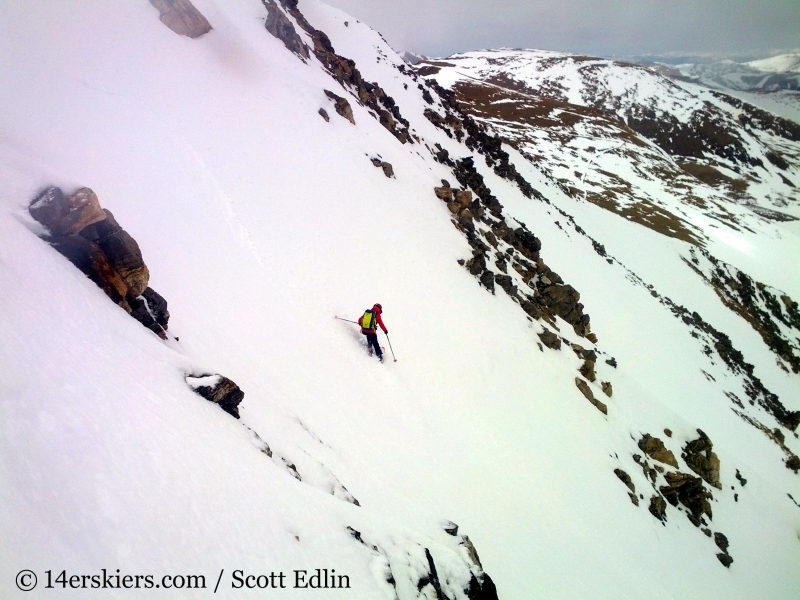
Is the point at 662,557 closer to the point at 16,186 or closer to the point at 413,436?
the point at 413,436

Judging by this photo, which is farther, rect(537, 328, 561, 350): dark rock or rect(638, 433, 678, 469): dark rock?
rect(537, 328, 561, 350): dark rock

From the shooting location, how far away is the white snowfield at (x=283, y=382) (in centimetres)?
496

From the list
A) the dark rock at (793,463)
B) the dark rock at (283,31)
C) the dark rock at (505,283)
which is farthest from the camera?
the dark rock at (283,31)

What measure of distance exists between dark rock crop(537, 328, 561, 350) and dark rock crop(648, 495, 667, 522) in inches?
304

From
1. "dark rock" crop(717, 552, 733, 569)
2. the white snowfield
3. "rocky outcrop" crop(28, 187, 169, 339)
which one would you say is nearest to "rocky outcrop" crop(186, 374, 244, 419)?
the white snowfield

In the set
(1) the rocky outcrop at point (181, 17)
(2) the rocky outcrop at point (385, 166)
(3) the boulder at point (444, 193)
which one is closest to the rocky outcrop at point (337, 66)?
(2) the rocky outcrop at point (385, 166)

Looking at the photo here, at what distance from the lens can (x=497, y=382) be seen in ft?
56.7

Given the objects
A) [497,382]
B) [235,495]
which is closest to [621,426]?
[497,382]

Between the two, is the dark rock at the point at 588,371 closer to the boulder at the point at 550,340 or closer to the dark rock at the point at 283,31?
the boulder at the point at 550,340

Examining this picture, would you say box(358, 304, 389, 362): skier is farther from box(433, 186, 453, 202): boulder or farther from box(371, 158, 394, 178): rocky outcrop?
box(433, 186, 453, 202): boulder

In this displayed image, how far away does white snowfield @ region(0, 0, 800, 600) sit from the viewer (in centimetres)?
496

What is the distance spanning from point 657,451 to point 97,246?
23513 millimetres

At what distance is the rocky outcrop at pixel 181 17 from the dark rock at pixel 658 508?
3334 centimetres

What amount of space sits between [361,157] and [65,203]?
19004 millimetres
